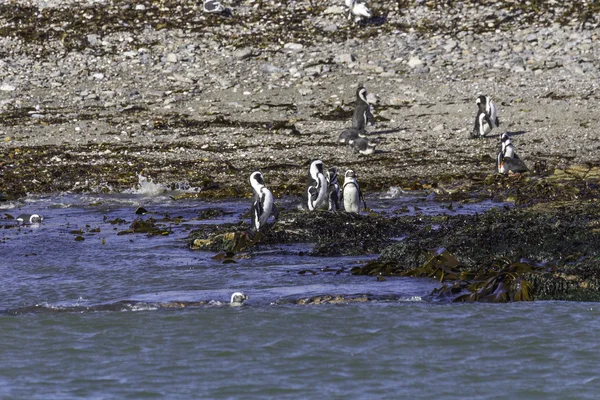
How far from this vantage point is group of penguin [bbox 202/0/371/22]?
79.9 ft

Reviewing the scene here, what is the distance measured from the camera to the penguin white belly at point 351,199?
13812mm

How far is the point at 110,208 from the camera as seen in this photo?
50.4 ft

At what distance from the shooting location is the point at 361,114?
19078 millimetres

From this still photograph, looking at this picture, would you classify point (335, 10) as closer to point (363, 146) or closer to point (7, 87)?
point (7, 87)

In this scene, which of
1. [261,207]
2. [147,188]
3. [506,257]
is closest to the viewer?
[506,257]

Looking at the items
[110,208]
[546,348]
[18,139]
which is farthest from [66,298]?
[18,139]

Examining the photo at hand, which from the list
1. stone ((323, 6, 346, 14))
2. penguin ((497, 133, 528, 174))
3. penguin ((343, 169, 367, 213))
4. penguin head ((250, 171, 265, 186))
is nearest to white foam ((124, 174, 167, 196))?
penguin head ((250, 171, 265, 186))

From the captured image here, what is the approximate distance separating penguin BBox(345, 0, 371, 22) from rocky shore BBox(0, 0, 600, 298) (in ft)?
0.82

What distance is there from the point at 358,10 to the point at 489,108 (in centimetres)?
658

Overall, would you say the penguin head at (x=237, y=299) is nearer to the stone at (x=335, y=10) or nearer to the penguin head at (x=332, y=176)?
the penguin head at (x=332, y=176)

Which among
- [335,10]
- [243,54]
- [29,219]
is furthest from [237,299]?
[335,10]

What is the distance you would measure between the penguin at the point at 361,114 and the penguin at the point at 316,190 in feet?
16.7

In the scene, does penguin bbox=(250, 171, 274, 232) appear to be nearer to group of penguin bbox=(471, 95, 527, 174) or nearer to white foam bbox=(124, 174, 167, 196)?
white foam bbox=(124, 174, 167, 196)

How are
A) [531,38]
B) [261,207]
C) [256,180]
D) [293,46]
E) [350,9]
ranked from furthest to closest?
[350,9], [293,46], [531,38], [256,180], [261,207]
